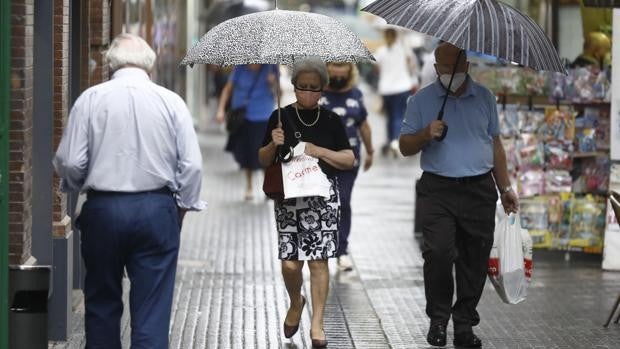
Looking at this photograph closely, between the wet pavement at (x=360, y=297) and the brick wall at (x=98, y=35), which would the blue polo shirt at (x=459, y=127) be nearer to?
the wet pavement at (x=360, y=297)

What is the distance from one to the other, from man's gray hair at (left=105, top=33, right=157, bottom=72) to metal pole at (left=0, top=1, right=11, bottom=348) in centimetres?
61

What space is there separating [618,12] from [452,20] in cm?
355

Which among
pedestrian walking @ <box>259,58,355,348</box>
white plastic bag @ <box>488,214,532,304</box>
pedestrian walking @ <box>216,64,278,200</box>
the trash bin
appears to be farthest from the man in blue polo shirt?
pedestrian walking @ <box>216,64,278,200</box>

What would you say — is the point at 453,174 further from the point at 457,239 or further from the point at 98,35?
the point at 98,35

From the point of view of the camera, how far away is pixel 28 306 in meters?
7.02

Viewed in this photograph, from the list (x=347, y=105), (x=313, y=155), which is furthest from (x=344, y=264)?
(x=313, y=155)

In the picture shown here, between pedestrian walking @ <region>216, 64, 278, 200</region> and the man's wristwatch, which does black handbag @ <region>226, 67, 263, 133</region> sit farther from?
the man's wristwatch

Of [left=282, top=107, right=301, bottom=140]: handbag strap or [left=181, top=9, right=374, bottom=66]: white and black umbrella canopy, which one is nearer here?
[left=181, top=9, right=374, bottom=66]: white and black umbrella canopy

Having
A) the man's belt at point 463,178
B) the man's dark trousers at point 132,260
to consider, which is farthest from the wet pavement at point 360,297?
the man's dark trousers at point 132,260

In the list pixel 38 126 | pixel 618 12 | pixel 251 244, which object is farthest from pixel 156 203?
pixel 251 244

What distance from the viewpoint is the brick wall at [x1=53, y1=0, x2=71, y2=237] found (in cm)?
858

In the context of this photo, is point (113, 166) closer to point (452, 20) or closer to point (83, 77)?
point (452, 20)

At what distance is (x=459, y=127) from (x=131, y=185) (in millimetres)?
2526

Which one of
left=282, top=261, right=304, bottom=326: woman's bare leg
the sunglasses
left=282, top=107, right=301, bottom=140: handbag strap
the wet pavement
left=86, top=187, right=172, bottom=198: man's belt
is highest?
the sunglasses
